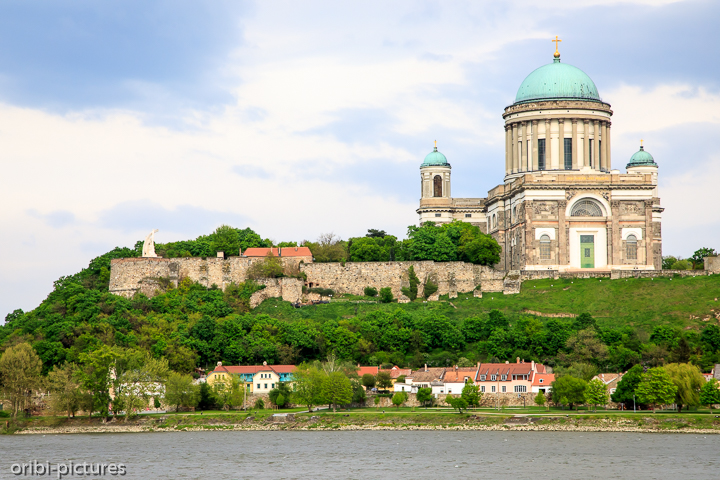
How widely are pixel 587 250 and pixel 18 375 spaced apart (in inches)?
2039

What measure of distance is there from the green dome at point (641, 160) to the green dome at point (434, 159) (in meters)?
19.9

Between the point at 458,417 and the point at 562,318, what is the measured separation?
19635 mm

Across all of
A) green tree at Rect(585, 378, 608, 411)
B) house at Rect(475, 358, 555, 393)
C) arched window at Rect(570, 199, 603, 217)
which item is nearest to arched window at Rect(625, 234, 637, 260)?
arched window at Rect(570, 199, 603, 217)

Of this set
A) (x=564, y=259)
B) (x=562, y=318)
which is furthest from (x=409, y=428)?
(x=564, y=259)

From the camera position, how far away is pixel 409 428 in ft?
226

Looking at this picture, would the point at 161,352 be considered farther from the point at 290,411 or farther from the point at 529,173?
the point at 529,173

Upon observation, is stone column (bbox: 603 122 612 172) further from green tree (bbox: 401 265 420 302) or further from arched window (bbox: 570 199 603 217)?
green tree (bbox: 401 265 420 302)

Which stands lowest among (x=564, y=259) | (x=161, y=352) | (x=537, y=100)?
(x=161, y=352)

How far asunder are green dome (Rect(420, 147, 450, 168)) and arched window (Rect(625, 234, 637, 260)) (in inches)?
1033

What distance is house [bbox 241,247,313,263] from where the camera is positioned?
98625mm

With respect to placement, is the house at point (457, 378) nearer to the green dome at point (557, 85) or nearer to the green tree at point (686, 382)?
the green tree at point (686, 382)

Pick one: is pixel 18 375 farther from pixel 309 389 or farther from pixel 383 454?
pixel 383 454

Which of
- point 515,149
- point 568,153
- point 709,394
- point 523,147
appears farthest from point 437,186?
point 709,394

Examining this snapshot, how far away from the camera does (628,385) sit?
70.1m
